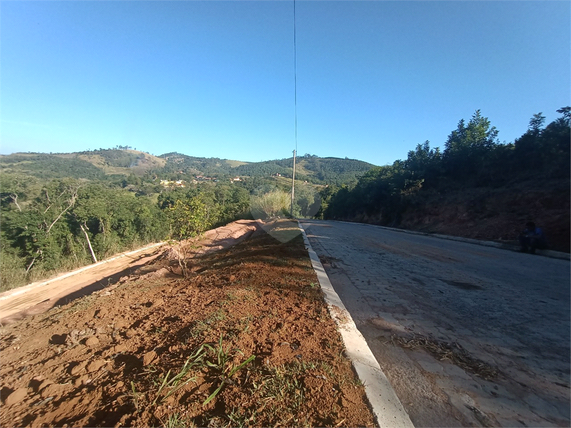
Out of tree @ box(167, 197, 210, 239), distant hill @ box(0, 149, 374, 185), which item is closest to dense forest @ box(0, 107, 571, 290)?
tree @ box(167, 197, 210, 239)

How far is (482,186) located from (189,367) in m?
23.2

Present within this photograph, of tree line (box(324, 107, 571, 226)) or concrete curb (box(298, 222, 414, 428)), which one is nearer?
concrete curb (box(298, 222, 414, 428))

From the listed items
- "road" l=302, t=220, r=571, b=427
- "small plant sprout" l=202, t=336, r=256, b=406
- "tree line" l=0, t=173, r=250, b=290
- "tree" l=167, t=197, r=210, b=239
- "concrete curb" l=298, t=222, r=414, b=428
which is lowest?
"tree line" l=0, t=173, r=250, b=290

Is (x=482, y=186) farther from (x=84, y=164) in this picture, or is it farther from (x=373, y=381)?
(x=84, y=164)

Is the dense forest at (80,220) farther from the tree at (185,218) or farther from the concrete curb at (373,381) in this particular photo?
the concrete curb at (373,381)

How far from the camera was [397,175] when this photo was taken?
27688 millimetres

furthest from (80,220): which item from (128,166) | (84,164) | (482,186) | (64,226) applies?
(128,166)

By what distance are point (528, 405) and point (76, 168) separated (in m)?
80.8

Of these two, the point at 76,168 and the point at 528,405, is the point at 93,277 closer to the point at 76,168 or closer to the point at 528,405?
the point at 528,405

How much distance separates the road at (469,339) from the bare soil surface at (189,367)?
63 cm

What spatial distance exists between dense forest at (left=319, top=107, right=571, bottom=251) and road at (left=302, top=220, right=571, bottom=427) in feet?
24.7

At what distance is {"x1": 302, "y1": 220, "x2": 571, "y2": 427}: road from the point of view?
205 cm

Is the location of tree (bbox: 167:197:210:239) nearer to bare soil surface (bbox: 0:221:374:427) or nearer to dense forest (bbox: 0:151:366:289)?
dense forest (bbox: 0:151:366:289)

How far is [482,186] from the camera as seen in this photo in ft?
64.4
